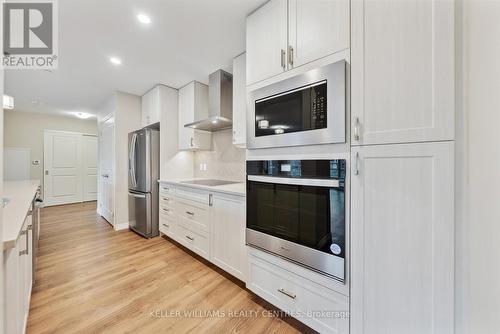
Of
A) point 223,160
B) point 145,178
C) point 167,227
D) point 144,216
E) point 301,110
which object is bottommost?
point 167,227

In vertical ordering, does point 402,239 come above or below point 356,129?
below

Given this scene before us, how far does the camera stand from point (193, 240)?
8.13 feet

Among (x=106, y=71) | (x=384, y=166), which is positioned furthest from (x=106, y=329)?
(x=106, y=71)

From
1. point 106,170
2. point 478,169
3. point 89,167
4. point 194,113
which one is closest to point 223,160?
point 194,113

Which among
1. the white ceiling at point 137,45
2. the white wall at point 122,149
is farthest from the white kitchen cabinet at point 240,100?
the white wall at point 122,149

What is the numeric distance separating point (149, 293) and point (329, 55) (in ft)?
7.71

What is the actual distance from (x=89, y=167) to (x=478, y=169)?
26.0 ft

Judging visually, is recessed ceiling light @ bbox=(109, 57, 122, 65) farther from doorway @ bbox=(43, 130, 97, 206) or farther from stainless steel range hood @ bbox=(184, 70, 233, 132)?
doorway @ bbox=(43, 130, 97, 206)

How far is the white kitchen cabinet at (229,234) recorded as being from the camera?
1.89m

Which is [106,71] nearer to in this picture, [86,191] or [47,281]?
[47,281]

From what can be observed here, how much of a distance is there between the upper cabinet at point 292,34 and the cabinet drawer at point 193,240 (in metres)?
1.76

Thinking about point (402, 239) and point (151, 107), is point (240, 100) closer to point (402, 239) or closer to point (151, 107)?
point (402, 239)

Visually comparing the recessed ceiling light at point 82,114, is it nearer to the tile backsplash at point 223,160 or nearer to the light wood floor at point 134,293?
the light wood floor at point 134,293

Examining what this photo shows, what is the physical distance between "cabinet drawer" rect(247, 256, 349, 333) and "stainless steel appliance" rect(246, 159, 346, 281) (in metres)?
0.14
